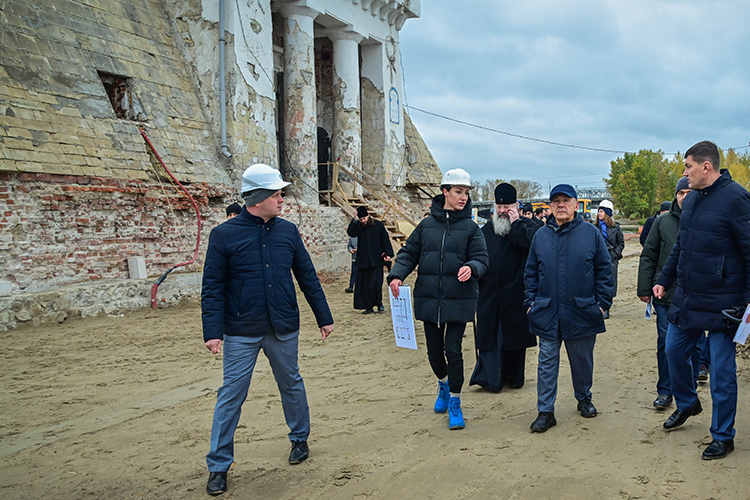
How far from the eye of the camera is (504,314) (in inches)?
226

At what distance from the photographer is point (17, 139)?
9664mm

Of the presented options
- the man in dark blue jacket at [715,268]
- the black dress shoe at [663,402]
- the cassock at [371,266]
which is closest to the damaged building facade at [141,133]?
the cassock at [371,266]

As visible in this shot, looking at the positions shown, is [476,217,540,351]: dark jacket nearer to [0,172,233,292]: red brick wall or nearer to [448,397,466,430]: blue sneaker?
[448,397,466,430]: blue sneaker

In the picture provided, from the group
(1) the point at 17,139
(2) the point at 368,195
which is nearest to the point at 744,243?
(1) the point at 17,139

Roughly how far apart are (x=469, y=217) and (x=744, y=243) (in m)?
1.95

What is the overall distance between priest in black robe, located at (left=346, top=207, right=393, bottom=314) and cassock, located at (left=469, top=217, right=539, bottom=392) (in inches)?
209

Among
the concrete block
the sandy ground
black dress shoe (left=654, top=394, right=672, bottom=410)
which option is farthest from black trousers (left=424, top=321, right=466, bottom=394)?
the concrete block

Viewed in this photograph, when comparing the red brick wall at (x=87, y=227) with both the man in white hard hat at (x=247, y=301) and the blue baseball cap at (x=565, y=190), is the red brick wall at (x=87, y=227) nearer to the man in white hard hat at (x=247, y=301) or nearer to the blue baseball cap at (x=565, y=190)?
the man in white hard hat at (x=247, y=301)

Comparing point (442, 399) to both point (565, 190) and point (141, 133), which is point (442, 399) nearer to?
point (565, 190)

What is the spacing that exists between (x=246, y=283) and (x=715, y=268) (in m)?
3.08

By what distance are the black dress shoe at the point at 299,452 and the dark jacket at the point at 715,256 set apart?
108 inches

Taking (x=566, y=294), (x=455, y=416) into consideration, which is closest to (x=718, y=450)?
(x=566, y=294)

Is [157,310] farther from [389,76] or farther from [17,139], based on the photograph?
[389,76]

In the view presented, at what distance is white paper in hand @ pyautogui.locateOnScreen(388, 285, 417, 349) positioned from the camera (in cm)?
504
